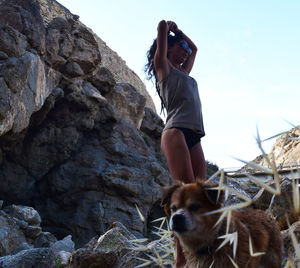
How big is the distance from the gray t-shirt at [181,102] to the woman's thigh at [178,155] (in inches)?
5.3

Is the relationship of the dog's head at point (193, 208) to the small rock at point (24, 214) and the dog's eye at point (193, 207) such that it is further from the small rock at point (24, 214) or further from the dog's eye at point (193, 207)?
the small rock at point (24, 214)

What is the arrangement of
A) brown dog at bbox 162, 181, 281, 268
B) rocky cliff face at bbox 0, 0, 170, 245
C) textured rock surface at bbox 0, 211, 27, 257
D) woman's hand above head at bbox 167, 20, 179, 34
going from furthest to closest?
rocky cliff face at bbox 0, 0, 170, 245 → textured rock surface at bbox 0, 211, 27, 257 → woman's hand above head at bbox 167, 20, 179, 34 → brown dog at bbox 162, 181, 281, 268

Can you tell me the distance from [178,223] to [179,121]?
119 cm

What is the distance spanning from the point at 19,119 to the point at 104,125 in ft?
19.4

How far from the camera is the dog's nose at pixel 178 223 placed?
11.0 feet

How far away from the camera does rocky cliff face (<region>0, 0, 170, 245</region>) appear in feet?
48.0

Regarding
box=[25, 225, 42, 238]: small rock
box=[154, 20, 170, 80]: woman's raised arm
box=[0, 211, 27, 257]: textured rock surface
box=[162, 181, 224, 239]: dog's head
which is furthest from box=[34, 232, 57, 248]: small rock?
box=[154, 20, 170, 80]: woman's raised arm

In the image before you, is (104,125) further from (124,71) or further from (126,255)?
(124,71)

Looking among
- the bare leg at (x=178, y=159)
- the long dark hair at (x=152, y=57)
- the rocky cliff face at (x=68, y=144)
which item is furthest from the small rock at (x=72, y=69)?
the bare leg at (x=178, y=159)

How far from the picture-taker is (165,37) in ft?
13.6

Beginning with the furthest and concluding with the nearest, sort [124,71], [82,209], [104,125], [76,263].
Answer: [124,71] < [104,125] < [82,209] < [76,263]

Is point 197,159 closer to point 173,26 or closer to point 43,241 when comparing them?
point 173,26

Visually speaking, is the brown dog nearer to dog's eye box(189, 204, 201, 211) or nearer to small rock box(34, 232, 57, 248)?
dog's eye box(189, 204, 201, 211)

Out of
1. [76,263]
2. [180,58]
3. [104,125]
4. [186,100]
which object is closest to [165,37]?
[180,58]
